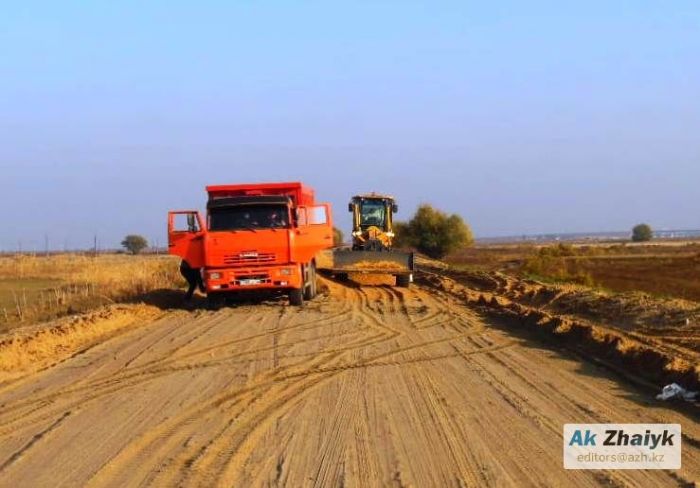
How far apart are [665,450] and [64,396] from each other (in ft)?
21.8

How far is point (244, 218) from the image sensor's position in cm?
1966

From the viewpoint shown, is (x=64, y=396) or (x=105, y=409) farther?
(x=64, y=396)

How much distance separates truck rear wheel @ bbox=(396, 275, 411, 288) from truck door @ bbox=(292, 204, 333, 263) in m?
6.38

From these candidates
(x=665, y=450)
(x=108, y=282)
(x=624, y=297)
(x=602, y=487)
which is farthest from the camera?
(x=108, y=282)

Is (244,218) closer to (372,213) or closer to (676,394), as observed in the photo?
(372,213)

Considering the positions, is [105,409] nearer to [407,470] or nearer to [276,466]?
[276,466]

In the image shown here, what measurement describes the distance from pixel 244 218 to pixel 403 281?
9012 millimetres

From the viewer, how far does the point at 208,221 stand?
19.7 m

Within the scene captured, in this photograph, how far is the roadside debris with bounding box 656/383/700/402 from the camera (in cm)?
907

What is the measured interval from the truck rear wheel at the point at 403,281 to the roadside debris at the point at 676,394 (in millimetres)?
17789

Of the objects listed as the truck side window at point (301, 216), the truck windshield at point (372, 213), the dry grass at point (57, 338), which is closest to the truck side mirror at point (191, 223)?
the dry grass at point (57, 338)

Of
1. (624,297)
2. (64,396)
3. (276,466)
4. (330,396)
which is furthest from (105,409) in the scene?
(624,297)

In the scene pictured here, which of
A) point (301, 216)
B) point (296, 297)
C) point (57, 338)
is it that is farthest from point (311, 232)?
point (57, 338)

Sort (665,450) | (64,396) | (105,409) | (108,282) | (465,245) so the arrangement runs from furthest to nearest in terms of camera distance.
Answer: (465,245), (108,282), (64,396), (105,409), (665,450)
